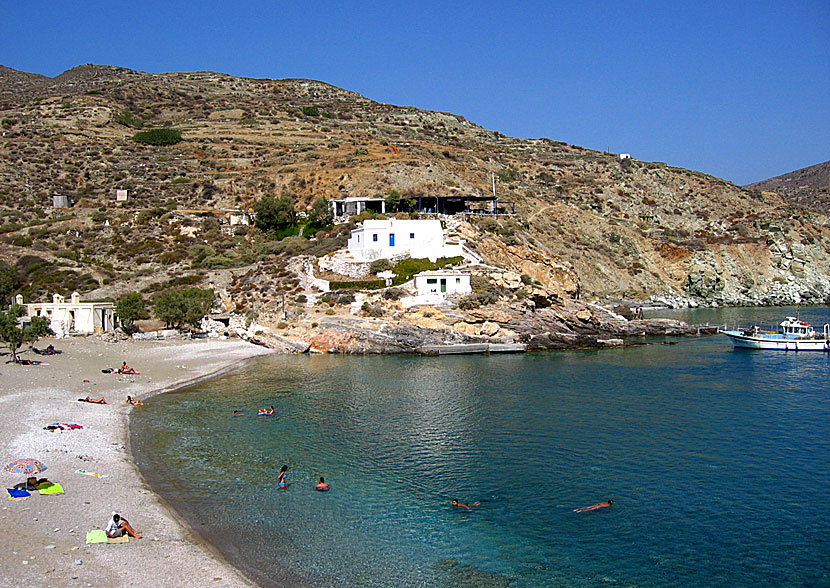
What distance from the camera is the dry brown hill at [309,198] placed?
55.1 metres

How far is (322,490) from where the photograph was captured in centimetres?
1714

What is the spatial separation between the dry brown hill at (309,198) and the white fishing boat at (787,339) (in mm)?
13646

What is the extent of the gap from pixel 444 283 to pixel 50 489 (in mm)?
30294

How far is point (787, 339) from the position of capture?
137ft

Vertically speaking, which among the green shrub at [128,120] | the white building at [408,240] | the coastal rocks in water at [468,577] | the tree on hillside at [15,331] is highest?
the green shrub at [128,120]

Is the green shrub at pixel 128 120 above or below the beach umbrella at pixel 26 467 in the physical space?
above

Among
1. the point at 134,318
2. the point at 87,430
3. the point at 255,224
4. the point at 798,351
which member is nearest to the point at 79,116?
the point at 255,224

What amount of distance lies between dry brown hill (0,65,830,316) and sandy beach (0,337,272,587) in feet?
65.6

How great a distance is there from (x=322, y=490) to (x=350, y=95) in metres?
115

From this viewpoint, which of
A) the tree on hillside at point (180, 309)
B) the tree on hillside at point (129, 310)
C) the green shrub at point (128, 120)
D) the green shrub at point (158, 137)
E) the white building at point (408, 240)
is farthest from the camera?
the green shrub at point (128, 120)

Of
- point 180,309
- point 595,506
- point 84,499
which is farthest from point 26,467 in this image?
point 180,309

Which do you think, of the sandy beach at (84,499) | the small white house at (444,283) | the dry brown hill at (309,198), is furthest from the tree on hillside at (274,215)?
the sandy beach at (84,499)

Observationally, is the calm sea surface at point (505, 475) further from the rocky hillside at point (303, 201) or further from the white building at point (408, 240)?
the rocky hillside at point (303, 201)

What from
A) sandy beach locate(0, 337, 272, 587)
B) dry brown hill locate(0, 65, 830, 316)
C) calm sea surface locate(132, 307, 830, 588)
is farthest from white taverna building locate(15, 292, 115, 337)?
calm sea surface locate(132, 307, 830, 588)
